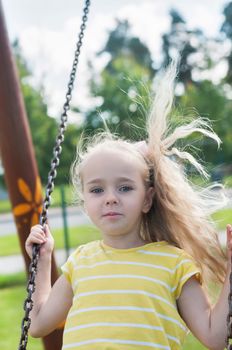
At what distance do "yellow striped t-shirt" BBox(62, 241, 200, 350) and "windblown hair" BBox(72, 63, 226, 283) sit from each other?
0.10 m

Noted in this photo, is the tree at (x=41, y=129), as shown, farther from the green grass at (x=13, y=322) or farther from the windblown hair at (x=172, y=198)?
the windblown hair at (x=172, y=198)

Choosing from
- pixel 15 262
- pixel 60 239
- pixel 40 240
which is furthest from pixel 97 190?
pixel 60 239

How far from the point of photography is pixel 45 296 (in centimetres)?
193

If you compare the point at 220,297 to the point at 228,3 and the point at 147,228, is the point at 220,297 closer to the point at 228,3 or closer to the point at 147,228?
the point at 147,228

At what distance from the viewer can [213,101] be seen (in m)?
19.8

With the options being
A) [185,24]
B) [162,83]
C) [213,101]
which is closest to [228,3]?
[185,24]

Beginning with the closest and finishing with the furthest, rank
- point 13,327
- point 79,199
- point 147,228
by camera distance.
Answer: point 147,228
point 79,199
point 13,327

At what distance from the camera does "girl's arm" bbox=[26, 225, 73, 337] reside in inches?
72.8

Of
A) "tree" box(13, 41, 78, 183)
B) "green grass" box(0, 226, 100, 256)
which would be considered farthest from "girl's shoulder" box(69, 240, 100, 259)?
"tree" box(13, 41, 78, 183)

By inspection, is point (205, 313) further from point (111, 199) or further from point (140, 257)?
point (111, 199)

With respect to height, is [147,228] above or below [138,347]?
above

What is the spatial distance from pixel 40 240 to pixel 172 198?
0.46 m

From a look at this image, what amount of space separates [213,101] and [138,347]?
1876cm

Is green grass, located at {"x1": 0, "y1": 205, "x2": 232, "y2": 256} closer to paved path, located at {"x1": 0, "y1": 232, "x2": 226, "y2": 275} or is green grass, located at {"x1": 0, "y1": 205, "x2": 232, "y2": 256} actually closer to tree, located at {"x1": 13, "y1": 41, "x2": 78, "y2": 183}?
paved path, located at {"x1": 0, "y1": 232, "x2": 226, "y2": 275}
